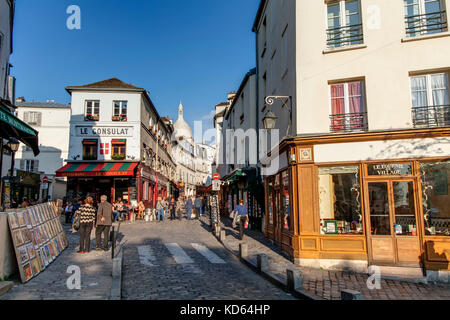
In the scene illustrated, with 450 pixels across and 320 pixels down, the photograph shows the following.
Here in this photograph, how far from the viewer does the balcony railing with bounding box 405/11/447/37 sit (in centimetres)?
896

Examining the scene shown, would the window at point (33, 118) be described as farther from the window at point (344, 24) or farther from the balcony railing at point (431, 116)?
the balcony railing at point (431, 116)

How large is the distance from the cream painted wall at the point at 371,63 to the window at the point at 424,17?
227mm

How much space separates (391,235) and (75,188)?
2277 cm

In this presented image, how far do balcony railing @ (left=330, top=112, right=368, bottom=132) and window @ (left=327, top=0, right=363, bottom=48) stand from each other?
2137 millimetres

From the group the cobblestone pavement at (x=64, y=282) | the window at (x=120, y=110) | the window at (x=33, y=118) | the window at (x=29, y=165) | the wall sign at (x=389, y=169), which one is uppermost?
the window at (x=33, y=118)

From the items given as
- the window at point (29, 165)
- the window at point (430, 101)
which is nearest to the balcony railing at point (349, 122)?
the window at point (430, 101)

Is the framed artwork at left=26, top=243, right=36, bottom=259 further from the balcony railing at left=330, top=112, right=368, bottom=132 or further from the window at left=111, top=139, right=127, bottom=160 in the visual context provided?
the window at left=111, top=139, right=127, bottom=160

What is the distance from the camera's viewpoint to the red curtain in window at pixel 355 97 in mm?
9523

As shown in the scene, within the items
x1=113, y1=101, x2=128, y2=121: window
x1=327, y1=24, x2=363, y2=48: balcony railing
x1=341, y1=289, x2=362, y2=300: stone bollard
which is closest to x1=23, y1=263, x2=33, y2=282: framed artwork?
x1=341, y1=289, x2=362, y2=300: stone bollard

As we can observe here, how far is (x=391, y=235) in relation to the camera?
28.2 ft

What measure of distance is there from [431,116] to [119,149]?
2185 cm

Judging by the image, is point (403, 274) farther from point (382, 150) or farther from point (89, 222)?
point (89, 222)
